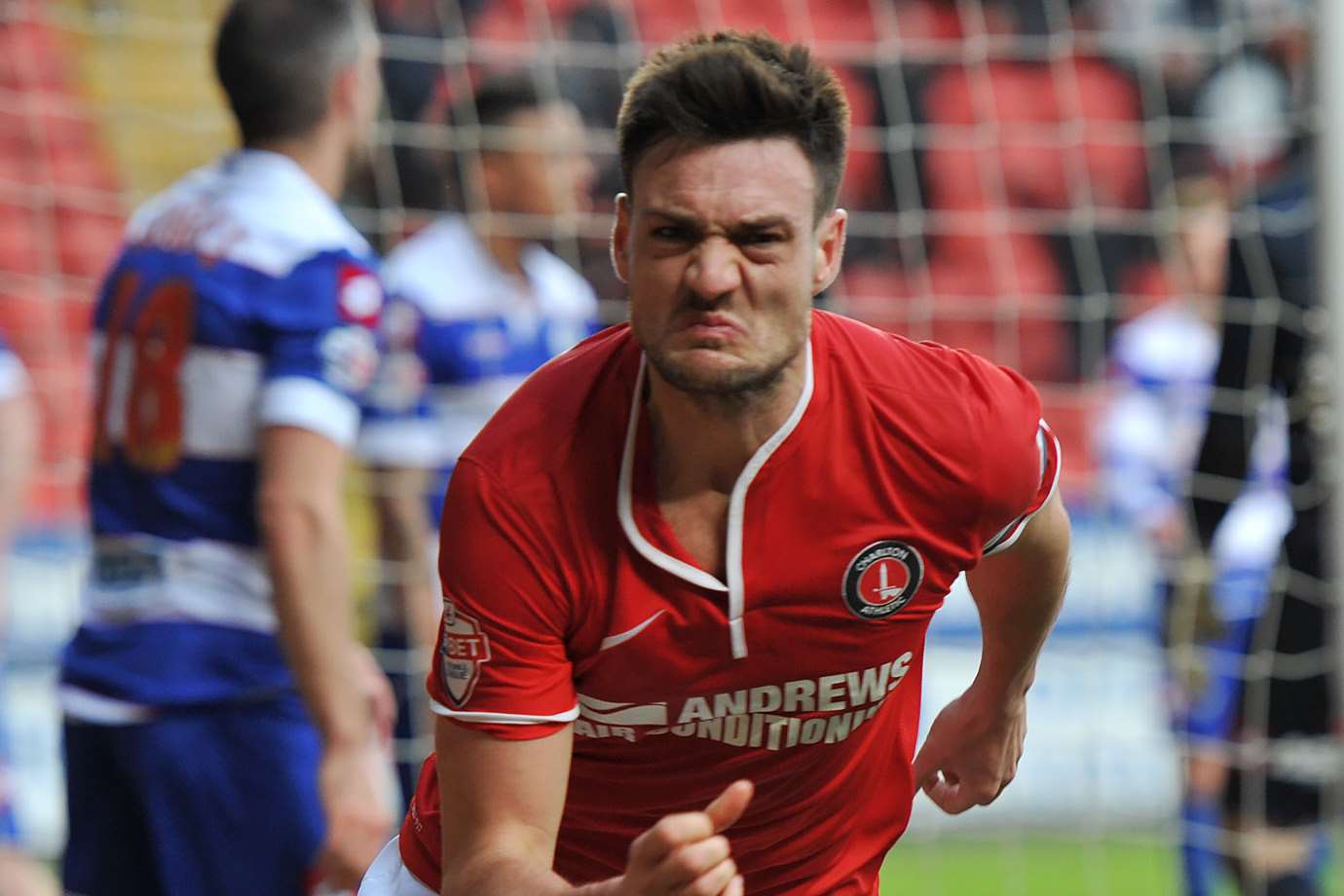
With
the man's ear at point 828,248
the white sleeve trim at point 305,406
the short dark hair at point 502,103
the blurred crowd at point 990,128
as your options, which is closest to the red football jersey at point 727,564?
the man's ear at point 828,248

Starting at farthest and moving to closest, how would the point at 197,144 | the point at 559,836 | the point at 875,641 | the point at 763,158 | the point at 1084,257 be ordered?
the point at 1084,257, the point at 197,144, the point at 559,836, the point at 875,641, the point at 763,158

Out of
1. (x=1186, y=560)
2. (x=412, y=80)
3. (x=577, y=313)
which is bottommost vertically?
(x=1186, y=560)

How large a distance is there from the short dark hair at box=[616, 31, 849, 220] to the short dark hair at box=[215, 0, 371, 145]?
140cm

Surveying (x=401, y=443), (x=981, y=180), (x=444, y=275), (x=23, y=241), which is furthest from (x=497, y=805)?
(x=981, y=180)

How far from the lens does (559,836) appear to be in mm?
2668

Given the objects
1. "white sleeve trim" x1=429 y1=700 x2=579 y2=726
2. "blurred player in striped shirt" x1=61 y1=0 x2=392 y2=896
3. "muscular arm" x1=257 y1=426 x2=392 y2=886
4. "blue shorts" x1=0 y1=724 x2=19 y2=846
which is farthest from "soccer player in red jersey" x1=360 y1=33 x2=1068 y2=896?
"blue shorts" x1=0 y1=724 x2=19 y2=846

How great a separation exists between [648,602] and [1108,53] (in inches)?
288

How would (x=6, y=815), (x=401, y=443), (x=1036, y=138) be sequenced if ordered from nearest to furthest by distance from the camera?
(x=6, y=815)
(x=401, y=443)
(x=1036, y=138)

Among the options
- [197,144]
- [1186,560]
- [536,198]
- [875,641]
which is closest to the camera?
[875,641]

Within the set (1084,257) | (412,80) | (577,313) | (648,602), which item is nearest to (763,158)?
(648,602)

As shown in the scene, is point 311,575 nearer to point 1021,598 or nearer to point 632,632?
point 632,632

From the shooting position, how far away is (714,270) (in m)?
2.21

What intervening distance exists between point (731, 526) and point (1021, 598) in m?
0.58

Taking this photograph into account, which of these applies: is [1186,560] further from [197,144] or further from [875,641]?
[197,144]
